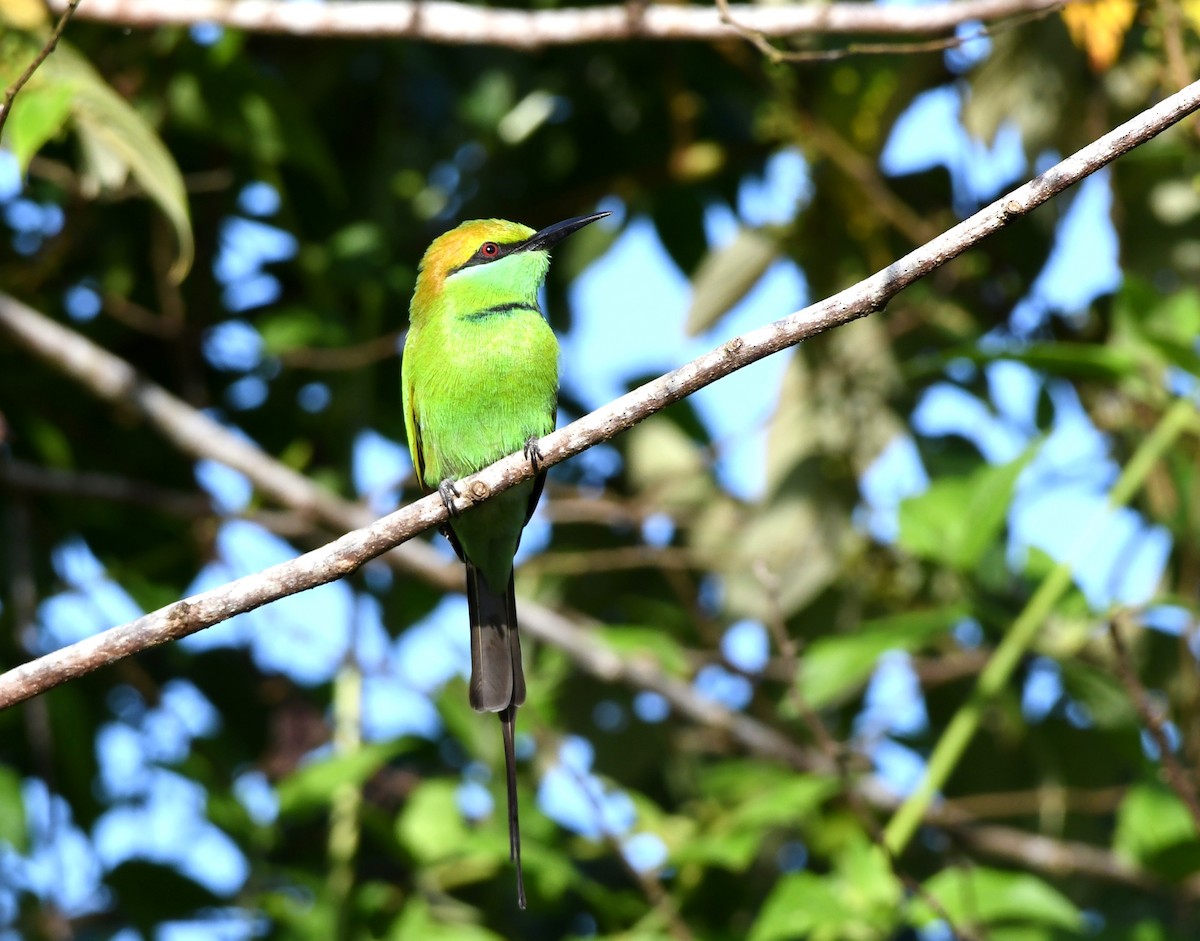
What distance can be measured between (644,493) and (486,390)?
2.71 feet

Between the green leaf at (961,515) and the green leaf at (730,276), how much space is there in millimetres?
884

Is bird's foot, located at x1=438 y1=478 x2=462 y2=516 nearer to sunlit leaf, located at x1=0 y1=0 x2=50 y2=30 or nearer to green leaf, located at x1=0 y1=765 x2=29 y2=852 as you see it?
sunlit leaf, located at x1=0 y1=0 x2=50 y2=30

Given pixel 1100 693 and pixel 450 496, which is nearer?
pixel 450 496

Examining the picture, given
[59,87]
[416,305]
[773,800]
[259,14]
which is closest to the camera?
[59,87]

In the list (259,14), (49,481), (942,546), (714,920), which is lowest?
(714,920)

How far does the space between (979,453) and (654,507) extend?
0.80 metres

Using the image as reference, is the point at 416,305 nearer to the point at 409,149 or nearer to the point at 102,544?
the point at 409,149

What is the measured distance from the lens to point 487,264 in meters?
3.35

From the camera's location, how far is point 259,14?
3.22 m

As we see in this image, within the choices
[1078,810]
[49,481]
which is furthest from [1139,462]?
[49,481]

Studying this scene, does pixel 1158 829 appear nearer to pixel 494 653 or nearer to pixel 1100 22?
pixel 494 653

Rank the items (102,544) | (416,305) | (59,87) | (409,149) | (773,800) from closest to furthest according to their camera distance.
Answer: (59,87) < (773,800) < (416,305) < (409,149) < (102,544)

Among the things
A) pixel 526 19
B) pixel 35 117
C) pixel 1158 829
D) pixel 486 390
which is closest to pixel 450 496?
pixel 486 390

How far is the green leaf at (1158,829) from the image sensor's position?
290 centimetres
